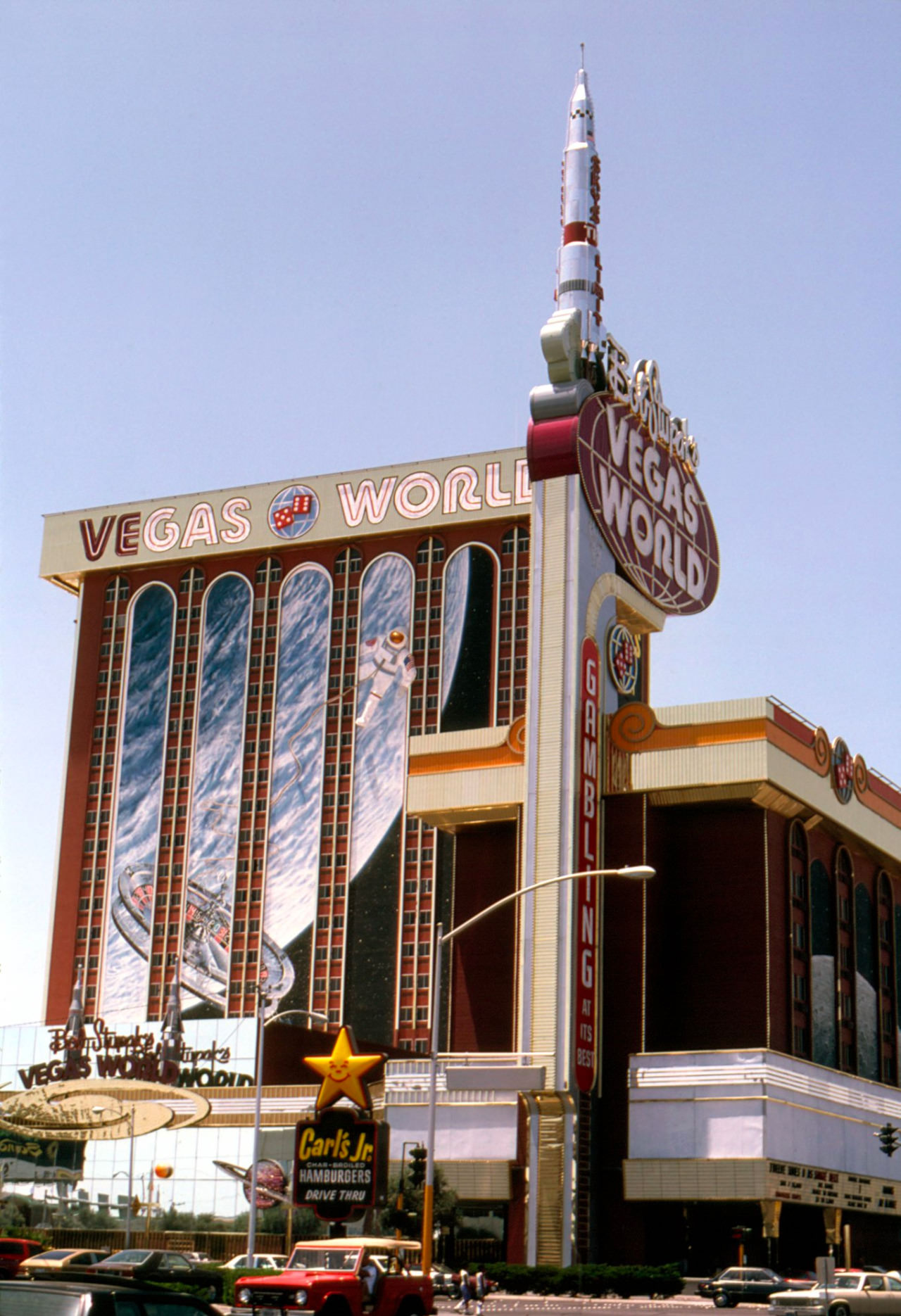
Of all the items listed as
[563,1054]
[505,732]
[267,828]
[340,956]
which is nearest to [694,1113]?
[563,1054]

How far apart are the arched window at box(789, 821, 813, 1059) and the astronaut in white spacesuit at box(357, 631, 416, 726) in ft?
129

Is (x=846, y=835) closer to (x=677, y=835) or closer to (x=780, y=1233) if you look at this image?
(x=677, y=835)

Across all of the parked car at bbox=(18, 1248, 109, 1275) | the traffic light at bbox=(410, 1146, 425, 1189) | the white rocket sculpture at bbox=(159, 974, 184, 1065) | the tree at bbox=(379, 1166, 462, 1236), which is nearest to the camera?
the traffic light at bbox=(410, 1146, 425, 1189)

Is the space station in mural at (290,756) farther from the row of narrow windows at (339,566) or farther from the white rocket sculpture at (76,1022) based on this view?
the white rocket sculpture at (76,1022)

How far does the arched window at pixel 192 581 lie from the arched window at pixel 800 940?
54.5m

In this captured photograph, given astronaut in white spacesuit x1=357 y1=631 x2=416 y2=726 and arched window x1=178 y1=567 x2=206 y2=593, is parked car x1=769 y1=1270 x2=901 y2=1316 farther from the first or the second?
arched window x1=178 y1=567 x2=206 y2=593

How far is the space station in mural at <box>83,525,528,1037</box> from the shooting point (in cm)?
10238

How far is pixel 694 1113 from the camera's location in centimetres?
6334

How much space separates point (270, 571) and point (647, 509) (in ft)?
133

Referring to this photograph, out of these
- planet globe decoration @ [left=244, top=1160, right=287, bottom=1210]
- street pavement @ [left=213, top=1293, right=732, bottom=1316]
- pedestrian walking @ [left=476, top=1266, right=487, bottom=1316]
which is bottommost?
street pavement @ [left=213, top=1293, right=732, bottom=1316]

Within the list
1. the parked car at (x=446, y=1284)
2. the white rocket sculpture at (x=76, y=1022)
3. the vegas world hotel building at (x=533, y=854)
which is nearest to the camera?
the parked car at (x=446, y=1284)

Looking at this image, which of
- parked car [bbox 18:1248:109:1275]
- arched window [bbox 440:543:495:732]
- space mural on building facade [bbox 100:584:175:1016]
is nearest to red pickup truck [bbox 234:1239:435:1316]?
parked car [bbox 18:1248:109:1275]

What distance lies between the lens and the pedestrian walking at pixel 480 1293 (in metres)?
45.0

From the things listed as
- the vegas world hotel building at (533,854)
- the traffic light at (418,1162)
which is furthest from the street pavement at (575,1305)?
the traffic light at (418,1162)
